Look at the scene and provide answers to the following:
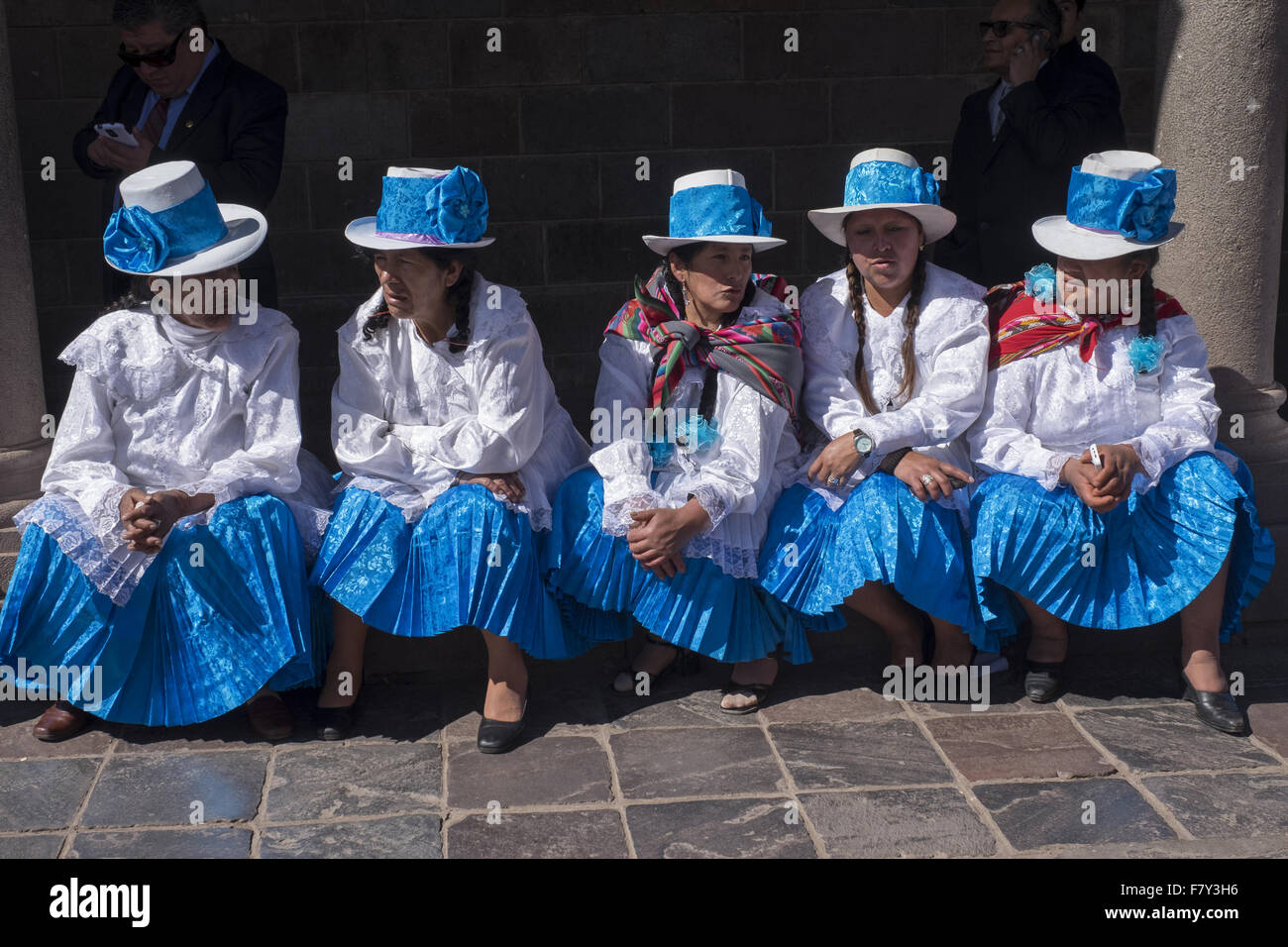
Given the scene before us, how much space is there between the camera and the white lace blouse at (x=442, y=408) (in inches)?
156

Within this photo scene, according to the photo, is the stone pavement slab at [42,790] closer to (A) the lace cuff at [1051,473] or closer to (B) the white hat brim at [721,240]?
(B) the white hat brim at [721,240]

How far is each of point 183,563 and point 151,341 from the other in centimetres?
63

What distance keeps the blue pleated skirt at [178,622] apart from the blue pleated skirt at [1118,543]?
6.26ft

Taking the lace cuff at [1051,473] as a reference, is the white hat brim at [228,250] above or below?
above

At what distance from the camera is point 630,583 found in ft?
13.1

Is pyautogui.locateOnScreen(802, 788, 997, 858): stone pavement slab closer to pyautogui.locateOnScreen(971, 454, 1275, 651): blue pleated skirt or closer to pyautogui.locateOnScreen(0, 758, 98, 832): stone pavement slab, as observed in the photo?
pyautogui.locateOnScreen(971, 454, 1275, 651): blue pleated skirt

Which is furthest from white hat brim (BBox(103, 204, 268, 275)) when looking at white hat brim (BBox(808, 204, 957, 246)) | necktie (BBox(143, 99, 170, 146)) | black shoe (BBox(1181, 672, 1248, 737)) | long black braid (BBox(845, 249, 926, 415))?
black shoe (BBox(1181, 672, 1248, 737))

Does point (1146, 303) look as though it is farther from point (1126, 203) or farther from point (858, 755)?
point (858, 755)

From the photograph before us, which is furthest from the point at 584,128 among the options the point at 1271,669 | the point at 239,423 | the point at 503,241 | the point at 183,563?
the point at 1271,669

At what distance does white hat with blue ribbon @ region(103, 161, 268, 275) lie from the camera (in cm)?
385

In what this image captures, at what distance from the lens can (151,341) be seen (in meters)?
3.96

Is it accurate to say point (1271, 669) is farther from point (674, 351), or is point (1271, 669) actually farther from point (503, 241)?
point (503, 241)
